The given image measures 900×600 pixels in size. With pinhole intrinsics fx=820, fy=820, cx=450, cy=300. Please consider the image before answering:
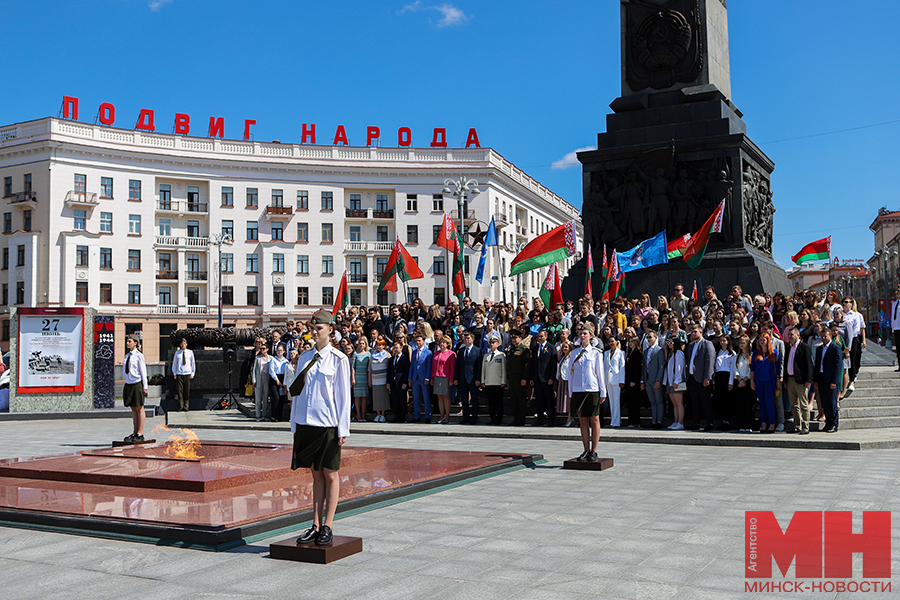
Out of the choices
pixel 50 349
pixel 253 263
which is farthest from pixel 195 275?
pixel 50 349

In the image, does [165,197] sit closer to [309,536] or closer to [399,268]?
[399,268]

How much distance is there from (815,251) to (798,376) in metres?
11.7

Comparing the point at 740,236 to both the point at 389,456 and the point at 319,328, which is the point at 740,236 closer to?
the point at 389,456

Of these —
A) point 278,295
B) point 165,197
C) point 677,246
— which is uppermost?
point 165,197

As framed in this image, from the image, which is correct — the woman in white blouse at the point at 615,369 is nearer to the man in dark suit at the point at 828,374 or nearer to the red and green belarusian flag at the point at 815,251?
the man in dark suit at the point at 828,374

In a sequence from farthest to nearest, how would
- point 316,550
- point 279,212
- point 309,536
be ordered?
1. point 279,212
2. point 309,536
3. point 316,550

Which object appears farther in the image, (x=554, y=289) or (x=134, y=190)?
(x=134, y=190)

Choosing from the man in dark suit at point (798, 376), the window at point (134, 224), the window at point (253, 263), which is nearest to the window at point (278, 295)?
the window at point (253, 263)

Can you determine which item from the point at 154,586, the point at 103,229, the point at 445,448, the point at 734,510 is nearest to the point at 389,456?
the point at 445,448

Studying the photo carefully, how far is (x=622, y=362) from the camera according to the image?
14.6 m

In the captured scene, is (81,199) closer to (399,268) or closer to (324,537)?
(399,268)

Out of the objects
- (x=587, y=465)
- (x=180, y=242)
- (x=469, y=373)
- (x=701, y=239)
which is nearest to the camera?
(x=587, y=465)

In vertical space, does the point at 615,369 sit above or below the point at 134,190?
below

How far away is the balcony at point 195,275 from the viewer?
5934 centimetres
